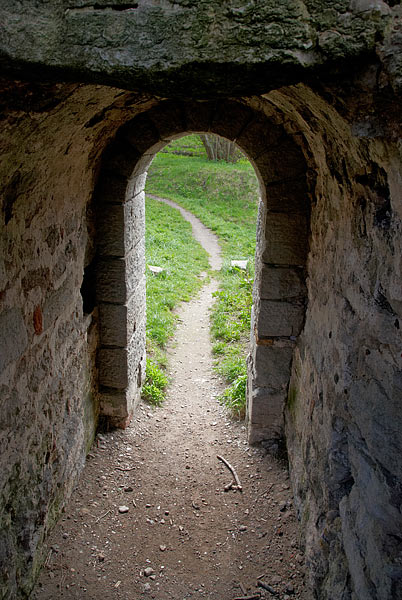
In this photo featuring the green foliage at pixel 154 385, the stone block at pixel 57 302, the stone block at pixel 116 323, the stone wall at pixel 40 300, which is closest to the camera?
the stone wall at pixel 40 300

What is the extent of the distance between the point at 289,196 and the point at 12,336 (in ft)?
7.58

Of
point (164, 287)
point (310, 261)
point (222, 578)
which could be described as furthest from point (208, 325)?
point (222, 578)

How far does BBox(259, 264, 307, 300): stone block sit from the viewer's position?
Result: 153 inches

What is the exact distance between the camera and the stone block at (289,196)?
3.66 metres

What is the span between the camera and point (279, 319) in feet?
13.0

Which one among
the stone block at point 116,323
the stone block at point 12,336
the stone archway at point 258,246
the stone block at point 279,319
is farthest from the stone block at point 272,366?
the stone block at point 12,336

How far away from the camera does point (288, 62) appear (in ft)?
4.94

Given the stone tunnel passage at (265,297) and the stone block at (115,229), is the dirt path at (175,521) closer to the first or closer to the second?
the stone tunnel passage at (265,297)

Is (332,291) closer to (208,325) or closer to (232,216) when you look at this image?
(208,325)

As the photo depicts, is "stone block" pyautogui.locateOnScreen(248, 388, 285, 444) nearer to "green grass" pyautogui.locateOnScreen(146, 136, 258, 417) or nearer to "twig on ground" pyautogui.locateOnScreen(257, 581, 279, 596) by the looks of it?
"green grass" pyautogui.locateOnScreen(146, 136, 258, 417)

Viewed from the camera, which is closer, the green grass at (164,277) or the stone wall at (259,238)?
the stone wall at (259,238)

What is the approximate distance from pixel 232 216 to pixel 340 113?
12277mm

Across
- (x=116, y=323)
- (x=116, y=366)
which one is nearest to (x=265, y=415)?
(x=116, y=366)

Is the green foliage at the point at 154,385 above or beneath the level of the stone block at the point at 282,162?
beneath
